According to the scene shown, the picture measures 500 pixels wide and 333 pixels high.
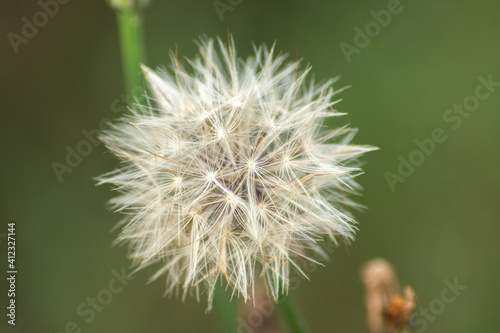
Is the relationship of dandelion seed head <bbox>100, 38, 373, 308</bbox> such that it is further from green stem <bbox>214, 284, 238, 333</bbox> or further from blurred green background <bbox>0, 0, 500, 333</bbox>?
blurred green background <bbox>0, 0, 500, 333</bbox>

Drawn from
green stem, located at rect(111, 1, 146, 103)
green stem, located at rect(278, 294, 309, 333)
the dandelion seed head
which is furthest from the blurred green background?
green stem, located at rect(278, 294, 309, 333)

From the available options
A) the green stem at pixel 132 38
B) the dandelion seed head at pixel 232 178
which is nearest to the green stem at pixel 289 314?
the dandelion seed head at pixel 232 178

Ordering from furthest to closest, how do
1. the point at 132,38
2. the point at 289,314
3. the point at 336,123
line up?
the point at 336,123 → the point at 132,38 → the point at 289,314

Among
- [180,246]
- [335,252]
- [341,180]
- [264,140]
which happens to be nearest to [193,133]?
[264,140]

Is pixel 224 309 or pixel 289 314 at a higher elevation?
pixel 224 309

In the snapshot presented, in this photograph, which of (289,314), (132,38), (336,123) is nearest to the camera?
(289,314)

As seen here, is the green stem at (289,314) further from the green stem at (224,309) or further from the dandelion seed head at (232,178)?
the green stem at (224,309)

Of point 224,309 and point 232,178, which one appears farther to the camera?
point 224,309

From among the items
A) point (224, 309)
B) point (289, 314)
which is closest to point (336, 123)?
point (224, 309)

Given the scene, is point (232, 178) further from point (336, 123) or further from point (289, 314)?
point (336, 123)
